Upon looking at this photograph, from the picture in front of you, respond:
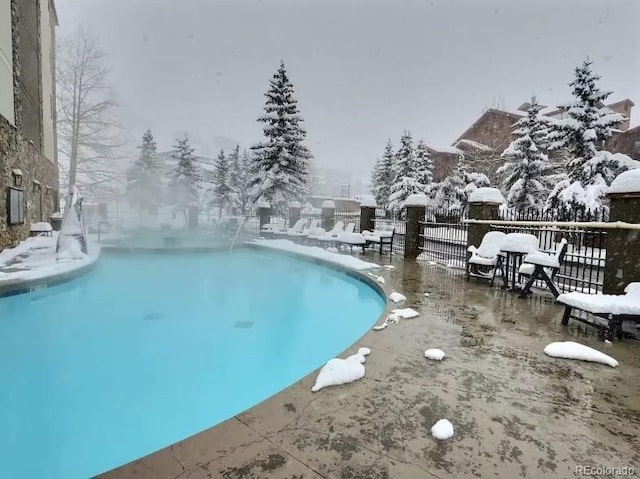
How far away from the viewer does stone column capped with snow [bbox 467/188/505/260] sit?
7.10 metres

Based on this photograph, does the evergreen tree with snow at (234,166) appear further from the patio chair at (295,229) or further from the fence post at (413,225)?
the fence post at (413,225)

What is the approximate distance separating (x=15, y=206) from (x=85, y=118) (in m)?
14.7

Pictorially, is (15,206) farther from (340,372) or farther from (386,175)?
(386,175)

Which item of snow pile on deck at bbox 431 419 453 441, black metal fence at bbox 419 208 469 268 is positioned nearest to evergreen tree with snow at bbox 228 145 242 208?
black metal fence at bbox 419 208 469 268

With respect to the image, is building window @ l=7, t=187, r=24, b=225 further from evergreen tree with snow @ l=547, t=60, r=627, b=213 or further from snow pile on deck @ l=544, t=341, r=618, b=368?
evergreen tree with snow @ l=547, t=60, r=627, b=213

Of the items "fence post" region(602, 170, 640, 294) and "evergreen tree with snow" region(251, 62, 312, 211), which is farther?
"evergreen tree with snow" region(251, 62, 312, 211)

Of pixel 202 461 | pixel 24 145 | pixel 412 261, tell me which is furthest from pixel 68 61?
pixel 202 461

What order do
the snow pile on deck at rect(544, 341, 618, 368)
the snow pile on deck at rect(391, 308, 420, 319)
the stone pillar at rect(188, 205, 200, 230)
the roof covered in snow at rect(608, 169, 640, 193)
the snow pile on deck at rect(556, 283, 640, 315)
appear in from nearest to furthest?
the snow pile on deck at rect(544, 341, 618, 368), the snow pile on deck at rect(556, 283, 640, 315), the roof covered in snow at rect(608, 169, 640, 193), the snow pile on deck at rect(391, 308, 420, 319), the stone pillar at rect(188, 205, 200, 230)

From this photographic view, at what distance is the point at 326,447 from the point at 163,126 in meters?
30.8

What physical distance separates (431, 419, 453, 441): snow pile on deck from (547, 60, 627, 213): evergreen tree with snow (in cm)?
1418

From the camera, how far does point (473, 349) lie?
3182mm

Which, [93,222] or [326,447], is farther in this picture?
[93,222]

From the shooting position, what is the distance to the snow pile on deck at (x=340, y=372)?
2405 mm

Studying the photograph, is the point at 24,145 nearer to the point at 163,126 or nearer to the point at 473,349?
the point at 473,349
